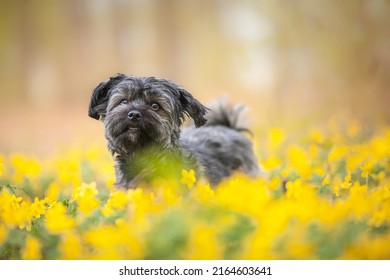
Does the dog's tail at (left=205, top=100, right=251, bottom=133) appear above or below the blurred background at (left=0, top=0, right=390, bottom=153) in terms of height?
below

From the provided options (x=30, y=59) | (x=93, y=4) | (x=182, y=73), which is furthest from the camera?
(x=182, y=73)

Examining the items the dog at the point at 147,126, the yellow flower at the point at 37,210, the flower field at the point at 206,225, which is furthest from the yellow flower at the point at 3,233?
the dog at the point at 147,126

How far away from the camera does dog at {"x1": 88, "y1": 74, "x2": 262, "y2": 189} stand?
4.55 m

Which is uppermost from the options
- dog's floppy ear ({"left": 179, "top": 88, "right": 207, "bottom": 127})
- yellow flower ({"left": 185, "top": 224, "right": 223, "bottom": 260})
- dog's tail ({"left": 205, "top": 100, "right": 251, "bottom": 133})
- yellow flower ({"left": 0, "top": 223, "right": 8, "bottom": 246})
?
dog's tail ({"left": 205, "top": 100, "right": 251, "bottom": 133})

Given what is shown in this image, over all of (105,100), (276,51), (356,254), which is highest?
(276,51)

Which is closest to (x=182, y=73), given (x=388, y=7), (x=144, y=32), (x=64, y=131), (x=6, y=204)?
(x=144, y=32)

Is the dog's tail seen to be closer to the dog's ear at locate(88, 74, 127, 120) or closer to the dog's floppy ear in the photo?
the dog's floppy ear

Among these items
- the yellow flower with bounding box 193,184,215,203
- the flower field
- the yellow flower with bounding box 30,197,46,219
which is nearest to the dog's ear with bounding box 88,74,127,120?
the flower field

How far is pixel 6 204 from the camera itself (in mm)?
3904

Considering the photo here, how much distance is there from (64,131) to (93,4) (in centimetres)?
290

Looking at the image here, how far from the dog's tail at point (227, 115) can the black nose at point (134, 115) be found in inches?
95.8

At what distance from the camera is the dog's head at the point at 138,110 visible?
4.52 metres

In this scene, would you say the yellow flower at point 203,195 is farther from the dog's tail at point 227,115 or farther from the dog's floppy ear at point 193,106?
the dog's tail at point 227,115

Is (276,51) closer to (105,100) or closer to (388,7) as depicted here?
(388,7)
